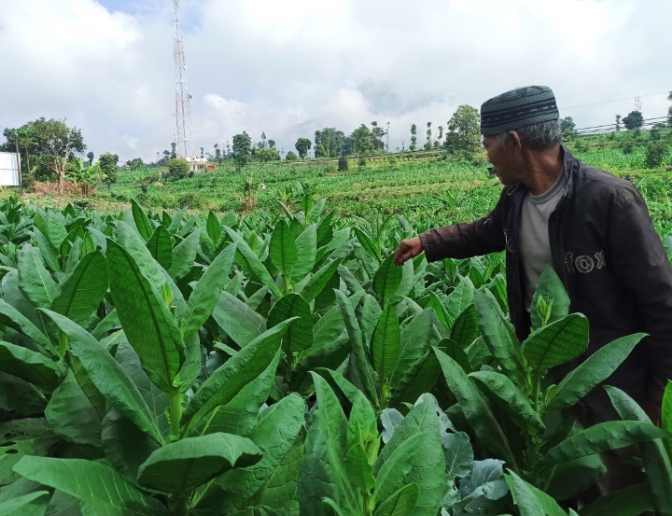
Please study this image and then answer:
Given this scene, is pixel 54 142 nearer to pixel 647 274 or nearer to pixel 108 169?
pixel 108 169

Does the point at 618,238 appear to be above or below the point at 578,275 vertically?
above

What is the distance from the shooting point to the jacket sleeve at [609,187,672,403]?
1.71 meters

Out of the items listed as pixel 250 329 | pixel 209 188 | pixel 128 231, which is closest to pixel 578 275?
pixel 250 329

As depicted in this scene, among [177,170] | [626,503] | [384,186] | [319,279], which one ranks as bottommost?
[626,503]

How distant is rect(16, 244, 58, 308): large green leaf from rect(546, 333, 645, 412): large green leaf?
3.62 ft

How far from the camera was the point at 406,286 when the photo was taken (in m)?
1.80

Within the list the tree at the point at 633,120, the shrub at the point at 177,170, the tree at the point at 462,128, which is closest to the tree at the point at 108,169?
the shrub at the point at 177,170

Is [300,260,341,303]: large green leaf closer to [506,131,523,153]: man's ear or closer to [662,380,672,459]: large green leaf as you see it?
[662,380,672,459]: large green leaf

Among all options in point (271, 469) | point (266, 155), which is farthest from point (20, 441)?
point (266, 155)

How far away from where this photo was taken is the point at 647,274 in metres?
1.73

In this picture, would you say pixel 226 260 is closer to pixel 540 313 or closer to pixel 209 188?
pixel 540 313

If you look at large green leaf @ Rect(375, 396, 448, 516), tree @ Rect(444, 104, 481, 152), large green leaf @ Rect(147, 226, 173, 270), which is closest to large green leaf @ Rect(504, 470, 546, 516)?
large green leaf @ Rect(375, 396, 448, 516)

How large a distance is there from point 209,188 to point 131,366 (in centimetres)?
6541

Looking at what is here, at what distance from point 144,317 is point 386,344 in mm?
545
